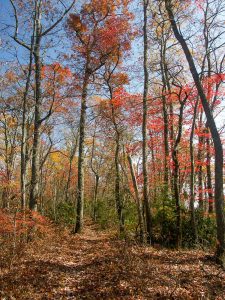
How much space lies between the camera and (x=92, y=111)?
15.9 meters

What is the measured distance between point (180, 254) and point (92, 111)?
31.1 ft

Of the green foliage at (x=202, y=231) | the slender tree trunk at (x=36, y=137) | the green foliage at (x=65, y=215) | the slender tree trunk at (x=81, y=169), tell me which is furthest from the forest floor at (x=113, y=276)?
the green foliage at (x=65, y=215)

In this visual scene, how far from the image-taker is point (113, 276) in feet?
21.2

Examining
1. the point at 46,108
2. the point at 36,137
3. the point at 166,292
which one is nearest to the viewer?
the point at 166,292

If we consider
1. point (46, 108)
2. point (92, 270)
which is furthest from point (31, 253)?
point (46, 108)

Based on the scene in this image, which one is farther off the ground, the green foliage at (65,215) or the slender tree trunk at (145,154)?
the slender tree trunk at (145,154)

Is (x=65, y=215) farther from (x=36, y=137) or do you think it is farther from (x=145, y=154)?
(x=145, y=154)

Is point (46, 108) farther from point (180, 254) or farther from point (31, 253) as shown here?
point (180, 254)

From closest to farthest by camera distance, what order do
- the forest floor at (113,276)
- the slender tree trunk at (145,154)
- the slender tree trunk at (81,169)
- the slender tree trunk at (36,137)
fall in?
the forest floor at (113,276) < the slender tree trunk at (145,154) < the slender tree trunk at (36,137) < the slender tree trunk at (81,169)

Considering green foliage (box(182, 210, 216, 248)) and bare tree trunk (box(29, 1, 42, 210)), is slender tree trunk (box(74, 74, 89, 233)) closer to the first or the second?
bare tree trunk (box(29, 1, 42, 210))

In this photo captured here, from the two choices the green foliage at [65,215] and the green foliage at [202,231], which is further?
the green foliage at [65,215]

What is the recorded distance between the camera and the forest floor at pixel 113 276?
225 inches

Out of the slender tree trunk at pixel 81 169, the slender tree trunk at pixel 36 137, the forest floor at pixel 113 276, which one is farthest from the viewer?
the slender tree trunk at pixel 81 169

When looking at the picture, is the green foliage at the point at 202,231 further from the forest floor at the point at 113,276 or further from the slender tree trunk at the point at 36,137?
the slender tree trunk at the point at 36,137
